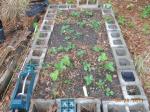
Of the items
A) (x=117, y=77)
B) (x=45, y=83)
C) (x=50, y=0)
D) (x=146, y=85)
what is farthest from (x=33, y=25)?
(x=146, y=85)

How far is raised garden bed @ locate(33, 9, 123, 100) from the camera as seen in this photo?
403 cm

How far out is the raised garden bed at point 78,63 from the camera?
4.03 metres

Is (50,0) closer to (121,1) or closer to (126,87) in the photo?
(121,1)

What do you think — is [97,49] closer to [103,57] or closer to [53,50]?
[103,57]

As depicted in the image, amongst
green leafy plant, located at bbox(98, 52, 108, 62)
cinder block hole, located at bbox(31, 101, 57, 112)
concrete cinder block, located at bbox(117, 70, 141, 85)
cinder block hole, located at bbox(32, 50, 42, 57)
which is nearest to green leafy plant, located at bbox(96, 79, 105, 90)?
concrete cinder block, located at bbox(117, 70, 141, 85)

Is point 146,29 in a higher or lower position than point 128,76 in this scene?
lower

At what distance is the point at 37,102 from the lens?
3707 mm

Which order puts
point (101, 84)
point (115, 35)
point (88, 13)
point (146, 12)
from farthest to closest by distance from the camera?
1. point (146, 12)
2. point (88, 13)
3. point (115, 35)
4. point (101, 84)

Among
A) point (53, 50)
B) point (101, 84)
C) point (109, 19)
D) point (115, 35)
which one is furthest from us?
point (109, 19)

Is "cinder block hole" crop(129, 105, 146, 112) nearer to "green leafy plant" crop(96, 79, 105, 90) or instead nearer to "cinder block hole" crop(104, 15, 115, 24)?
"green leafy plant" crop(96, 79, 105, 90)

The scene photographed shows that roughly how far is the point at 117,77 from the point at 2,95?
1.77 metres

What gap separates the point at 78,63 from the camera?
4.64m

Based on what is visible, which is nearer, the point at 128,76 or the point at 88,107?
the point at 88,107

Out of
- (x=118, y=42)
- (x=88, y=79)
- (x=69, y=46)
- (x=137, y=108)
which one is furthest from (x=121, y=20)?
(x=137, y=108)
